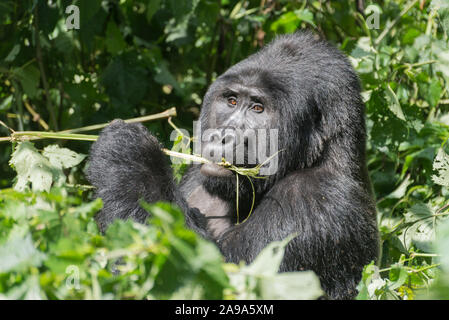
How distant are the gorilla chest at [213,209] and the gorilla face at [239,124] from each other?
0.40 metres

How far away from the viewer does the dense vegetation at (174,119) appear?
1.65 m

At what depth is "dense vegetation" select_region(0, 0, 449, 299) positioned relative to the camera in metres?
1.65

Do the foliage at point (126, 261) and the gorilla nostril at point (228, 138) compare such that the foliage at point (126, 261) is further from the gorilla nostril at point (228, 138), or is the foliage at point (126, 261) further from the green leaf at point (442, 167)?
the green leaf at point (442, 167)

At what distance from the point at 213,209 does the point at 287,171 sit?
2.01 feet

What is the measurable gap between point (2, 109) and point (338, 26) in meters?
3.18

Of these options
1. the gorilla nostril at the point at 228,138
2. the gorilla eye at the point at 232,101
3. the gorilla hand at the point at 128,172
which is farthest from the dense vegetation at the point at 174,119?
the gorilla eye at the point at 232,101

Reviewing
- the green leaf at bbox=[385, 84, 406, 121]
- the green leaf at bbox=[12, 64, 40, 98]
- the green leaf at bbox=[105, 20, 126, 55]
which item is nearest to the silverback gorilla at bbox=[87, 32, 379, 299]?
the green leaf at bbox=[385, 84, 406, 121]

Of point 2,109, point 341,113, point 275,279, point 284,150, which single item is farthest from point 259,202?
point 2,109

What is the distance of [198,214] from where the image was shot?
11.3 feet

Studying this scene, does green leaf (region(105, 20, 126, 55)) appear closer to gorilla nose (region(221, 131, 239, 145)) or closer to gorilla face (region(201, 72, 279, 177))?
gorilla face (region(201, 72, 279, 177))

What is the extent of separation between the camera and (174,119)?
17.8ft

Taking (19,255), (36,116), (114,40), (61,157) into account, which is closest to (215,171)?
(61,157)

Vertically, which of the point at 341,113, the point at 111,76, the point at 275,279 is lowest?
the point at 111,76
